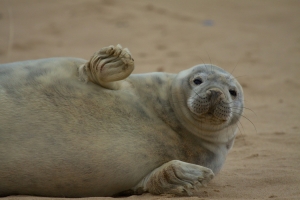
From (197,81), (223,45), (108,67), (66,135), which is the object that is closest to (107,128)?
(66,135)

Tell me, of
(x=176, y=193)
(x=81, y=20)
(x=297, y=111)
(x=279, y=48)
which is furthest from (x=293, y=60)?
(x=176, y=193)

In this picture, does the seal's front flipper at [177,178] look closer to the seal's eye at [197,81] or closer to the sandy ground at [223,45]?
the sandy ground at [223,45]

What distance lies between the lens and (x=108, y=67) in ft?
11.9

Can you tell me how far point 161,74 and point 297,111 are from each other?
275cm

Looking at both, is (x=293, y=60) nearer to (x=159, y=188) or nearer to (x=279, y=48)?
(x=279, y=48)

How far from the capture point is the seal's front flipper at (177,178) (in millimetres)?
3426

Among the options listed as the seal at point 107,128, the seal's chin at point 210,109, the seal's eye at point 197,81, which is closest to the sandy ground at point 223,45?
the seal at point 107,128

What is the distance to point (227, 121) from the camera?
3.82 metres

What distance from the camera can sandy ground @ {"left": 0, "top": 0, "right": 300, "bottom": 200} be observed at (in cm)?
442

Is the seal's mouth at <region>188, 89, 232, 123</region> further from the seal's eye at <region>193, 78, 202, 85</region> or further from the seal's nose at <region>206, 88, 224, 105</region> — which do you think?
the seal's eye at <region>193, 78, 202, 85</region>

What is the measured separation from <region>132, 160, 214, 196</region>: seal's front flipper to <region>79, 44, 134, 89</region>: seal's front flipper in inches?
26.1

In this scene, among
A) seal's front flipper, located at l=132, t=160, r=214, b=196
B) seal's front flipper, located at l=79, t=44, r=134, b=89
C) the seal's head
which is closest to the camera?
seal's front flipper, located at l=132, t=160, r=214, b=196

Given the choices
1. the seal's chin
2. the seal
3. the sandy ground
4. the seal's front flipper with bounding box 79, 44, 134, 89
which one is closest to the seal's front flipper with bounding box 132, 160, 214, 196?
the seal

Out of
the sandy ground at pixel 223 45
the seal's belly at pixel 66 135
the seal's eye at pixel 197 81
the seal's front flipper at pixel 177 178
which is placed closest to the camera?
the seal's belly at pixel 66 135
